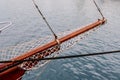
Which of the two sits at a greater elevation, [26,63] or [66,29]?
[66,29]

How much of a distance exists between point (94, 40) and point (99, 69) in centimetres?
1207

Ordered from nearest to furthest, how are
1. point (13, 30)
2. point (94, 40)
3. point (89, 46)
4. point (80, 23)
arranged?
point (89, 46)
point (94, 40)
point (13, 30)
point (80, 23)

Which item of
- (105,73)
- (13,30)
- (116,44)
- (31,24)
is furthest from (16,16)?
(105,73)

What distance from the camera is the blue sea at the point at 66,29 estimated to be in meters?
24.8

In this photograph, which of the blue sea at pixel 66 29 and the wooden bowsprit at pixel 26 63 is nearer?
the wooden bowsprit at pixel 26 63

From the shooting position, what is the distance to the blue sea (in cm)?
2475

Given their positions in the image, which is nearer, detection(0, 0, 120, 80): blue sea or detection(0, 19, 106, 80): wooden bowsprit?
detection(0, 19, 106, 80): wooden bowsprit

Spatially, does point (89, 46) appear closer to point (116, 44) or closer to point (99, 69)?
point (116, 44)

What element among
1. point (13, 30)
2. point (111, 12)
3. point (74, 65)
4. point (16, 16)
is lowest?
point (74, 65)

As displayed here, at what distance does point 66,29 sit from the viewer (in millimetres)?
45344

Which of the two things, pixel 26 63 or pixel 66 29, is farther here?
pixel 66 29

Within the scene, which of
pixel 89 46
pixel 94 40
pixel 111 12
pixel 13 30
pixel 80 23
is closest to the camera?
pixel 89 46

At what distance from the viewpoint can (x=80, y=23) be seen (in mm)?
51031

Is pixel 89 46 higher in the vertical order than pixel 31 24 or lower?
lower
